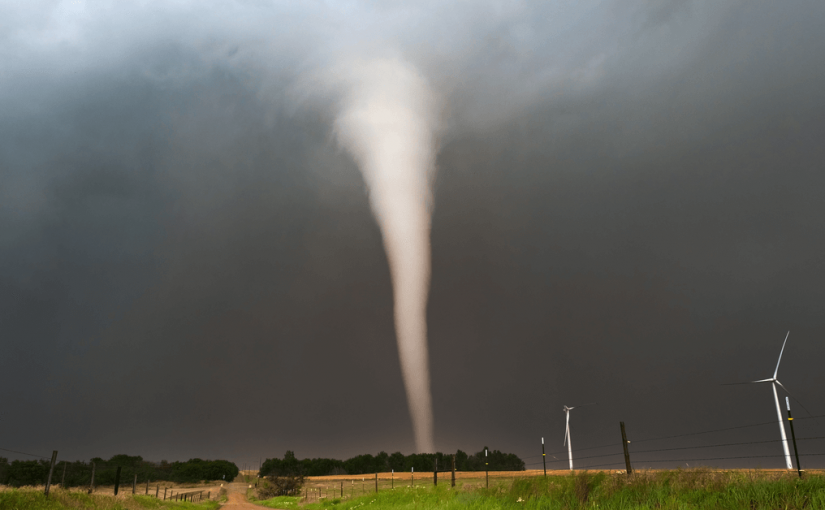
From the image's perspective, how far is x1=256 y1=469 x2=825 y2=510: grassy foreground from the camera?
9.73 m

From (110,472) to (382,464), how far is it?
89.9m

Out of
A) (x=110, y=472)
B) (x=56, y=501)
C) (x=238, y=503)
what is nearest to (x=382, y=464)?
(x=110, y=472)

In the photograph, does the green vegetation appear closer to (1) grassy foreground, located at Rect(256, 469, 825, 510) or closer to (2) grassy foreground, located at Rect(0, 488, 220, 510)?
(2) grassy foreground, located at Rect(0, 488, 220, 510)

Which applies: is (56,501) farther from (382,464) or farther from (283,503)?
(382,464)

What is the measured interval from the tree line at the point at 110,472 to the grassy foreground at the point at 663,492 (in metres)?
63.3

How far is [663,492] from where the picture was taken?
12.3m

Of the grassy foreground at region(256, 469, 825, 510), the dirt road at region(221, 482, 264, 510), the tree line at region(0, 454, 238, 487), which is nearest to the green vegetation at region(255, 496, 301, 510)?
the dirt road at region(221, 482, 264, 510)

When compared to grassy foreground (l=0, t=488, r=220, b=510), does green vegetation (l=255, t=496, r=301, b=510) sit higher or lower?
lower

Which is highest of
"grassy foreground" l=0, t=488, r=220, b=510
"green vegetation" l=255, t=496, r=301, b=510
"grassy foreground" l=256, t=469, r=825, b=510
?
"grassy foreground" l=256, t=469, r=825, b=510

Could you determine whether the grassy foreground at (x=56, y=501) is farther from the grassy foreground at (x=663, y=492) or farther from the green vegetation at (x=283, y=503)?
the green vegetation at (x=283, y=503)

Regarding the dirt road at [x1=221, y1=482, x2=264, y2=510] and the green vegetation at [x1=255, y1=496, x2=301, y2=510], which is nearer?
the dirt road at [x1=221, y1=482, x2=264, y2=510]

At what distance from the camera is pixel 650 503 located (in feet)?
37.1

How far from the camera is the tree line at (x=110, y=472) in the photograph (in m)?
90.3

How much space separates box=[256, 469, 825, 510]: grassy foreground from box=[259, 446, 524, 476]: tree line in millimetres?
144427
